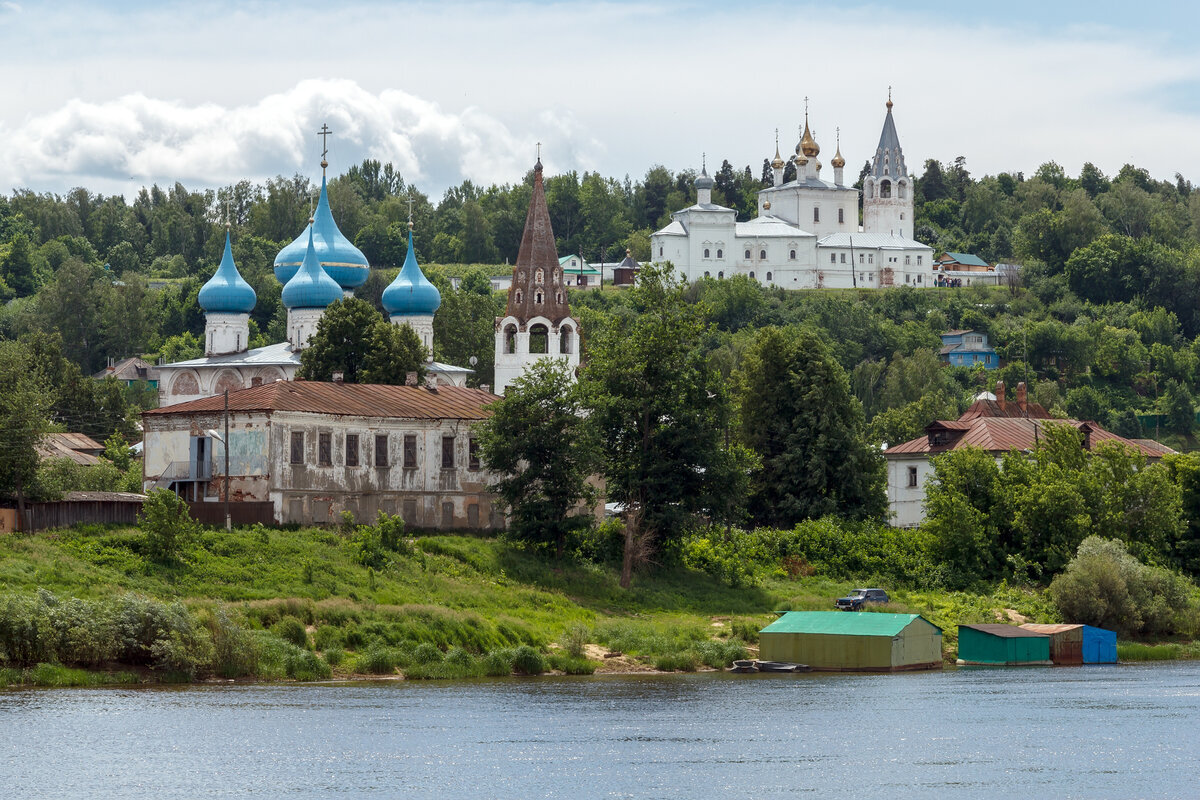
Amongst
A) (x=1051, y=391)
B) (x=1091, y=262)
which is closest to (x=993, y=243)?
(x=1091, y=262)

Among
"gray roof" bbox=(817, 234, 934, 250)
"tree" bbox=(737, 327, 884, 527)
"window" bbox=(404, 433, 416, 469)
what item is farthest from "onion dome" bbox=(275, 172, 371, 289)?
"gray roof" bbox=(817, 234, 934, 250)

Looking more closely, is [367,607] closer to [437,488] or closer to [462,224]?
[437,488]

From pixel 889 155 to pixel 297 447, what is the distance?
119m

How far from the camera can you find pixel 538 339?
71.5m

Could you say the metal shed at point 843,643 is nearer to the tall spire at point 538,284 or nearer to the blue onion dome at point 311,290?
the tall spire at point 538,284

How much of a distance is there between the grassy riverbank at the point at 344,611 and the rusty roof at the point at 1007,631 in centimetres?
118

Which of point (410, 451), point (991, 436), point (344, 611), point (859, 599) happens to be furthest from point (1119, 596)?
point (344, 611)

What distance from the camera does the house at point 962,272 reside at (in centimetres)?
16200

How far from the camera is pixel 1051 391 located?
4469 inches

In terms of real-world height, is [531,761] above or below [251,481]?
below

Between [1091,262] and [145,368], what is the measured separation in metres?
72.5

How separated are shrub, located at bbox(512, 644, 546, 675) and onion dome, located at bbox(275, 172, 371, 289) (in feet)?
138

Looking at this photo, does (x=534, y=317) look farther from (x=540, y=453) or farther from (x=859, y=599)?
(x=859, y=599)

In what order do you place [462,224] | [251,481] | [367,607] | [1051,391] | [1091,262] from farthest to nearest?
[462,224]
[1091,262]
[1051,391]
[251,481]
[367,607]
